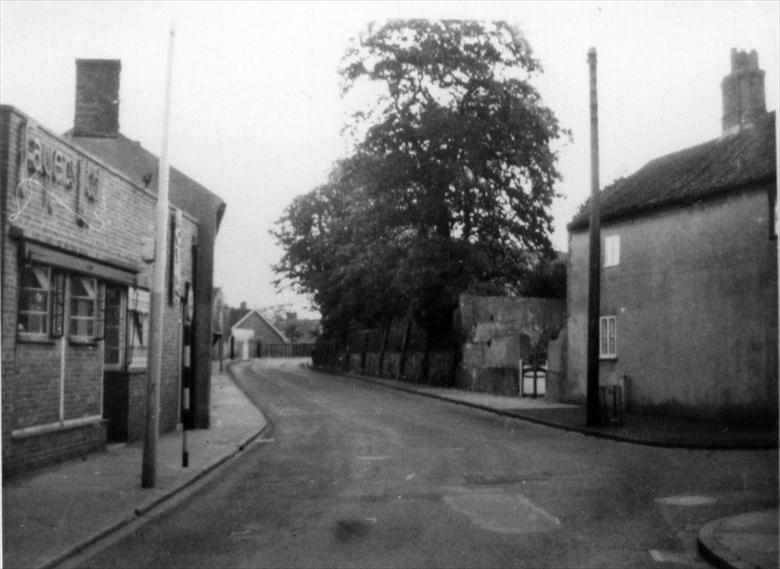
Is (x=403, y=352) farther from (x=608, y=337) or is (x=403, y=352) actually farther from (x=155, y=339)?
(x=155, y=339)

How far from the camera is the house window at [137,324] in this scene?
17953mm

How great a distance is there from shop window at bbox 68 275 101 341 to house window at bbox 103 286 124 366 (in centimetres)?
145

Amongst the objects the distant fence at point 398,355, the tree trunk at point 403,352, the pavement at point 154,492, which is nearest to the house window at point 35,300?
the pavement at point 154,492

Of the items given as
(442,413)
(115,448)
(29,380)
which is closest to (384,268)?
(442,413)

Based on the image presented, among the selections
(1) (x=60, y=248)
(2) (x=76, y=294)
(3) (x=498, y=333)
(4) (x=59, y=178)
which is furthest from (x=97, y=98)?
(3) (x=498, y=333)

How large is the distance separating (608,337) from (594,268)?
6814 millimetres

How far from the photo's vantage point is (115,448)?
16625 mm

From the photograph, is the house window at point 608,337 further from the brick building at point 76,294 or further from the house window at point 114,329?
the house window at point 114,329

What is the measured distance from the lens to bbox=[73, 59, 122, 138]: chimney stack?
21.7m

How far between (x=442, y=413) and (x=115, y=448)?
1215 cm

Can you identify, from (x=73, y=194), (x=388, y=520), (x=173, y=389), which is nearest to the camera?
(x=388, y=520)

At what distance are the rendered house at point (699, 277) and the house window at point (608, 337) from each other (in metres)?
0.03

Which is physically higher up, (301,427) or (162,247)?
(162,247)

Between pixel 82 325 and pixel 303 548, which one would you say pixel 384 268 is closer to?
pixel 82 325
